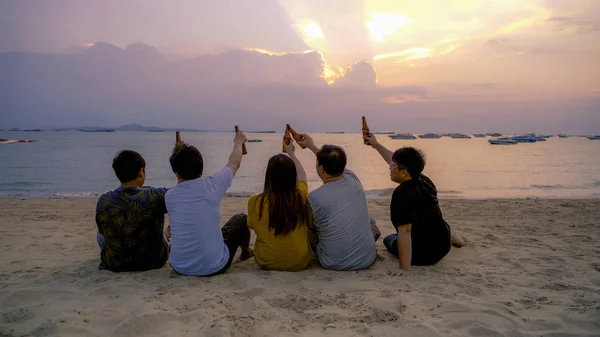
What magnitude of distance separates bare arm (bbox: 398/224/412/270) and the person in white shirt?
1.86 m

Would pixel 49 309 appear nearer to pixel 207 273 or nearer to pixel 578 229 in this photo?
pixel 207 273

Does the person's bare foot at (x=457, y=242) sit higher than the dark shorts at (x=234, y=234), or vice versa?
the dark shorts at (x=234, y=234)

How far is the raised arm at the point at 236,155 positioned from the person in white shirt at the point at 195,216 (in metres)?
0.10

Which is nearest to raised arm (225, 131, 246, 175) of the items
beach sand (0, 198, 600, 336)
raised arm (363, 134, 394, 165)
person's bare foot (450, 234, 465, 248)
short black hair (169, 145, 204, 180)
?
short black hair (169, 145, 204, 180)

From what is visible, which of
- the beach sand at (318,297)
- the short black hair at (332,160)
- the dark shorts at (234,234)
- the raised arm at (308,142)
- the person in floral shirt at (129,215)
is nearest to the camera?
the beach sand at (318,297)

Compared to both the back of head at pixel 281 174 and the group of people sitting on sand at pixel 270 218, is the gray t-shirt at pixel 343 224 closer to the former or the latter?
the group of people sitting on sand at pixel 270 218

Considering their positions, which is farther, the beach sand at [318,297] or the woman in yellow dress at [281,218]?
the woman in yellow dress at [281,218]

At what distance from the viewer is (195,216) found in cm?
379

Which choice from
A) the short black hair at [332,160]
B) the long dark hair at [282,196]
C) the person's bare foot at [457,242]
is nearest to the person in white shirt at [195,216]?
the long dark hair at [282,196]

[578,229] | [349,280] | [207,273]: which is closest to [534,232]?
[578,229]

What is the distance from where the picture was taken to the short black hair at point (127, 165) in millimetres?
3852

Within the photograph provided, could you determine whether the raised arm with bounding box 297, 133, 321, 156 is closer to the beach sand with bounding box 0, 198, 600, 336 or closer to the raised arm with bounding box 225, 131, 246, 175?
the raised arm with bounding box 225, 131, 246, 175

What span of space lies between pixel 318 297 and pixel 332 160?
1361 mm

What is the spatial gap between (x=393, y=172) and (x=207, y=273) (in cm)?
225
